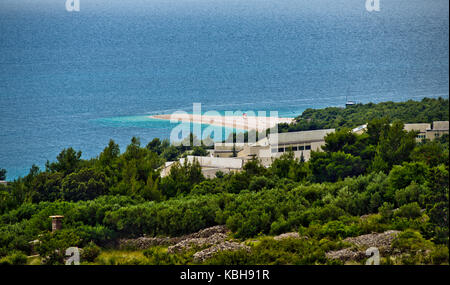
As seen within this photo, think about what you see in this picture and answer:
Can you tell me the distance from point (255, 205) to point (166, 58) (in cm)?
1078

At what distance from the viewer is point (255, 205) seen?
798 cm

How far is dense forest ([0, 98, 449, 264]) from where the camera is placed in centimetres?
640

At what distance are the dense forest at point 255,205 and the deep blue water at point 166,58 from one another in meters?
2.94

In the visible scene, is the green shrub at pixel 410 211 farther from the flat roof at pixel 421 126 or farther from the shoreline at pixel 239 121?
the shoreline at pixel 239 121

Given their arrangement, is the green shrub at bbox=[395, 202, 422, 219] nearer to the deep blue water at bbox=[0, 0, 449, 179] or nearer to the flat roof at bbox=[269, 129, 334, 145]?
the deep blue water at bbox=[0, 0, 449, 179]

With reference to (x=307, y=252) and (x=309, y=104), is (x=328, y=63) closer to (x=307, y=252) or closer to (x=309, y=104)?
(x=309, y=104)

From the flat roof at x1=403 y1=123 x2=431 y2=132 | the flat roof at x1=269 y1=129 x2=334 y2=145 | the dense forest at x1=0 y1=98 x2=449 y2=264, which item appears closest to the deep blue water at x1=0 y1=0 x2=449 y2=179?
the flat roof at x1=403 y1=123 x2=431 y2=132

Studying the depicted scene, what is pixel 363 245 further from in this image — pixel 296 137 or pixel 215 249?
pixel 296 137

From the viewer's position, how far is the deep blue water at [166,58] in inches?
521

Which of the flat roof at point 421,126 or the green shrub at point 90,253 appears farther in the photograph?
the flat roof at point 421,126

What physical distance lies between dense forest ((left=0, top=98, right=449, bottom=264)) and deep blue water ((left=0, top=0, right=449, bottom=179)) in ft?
9.65

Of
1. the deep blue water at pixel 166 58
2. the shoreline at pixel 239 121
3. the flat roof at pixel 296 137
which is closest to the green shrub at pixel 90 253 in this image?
the deep blue water at pixel 166 58
